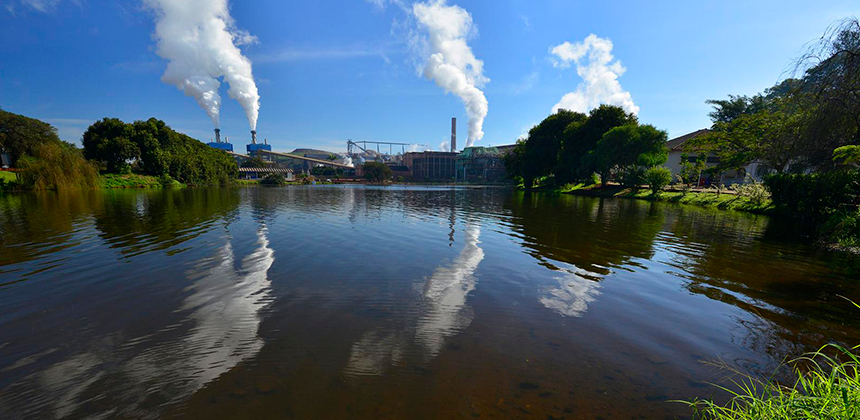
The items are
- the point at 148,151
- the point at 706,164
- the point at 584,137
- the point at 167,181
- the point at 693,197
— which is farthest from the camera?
the point at 167,181

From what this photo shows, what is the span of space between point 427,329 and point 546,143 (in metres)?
65.6

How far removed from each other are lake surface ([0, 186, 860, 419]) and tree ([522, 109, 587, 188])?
5545 centimetres

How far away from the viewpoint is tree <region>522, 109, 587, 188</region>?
209 ft

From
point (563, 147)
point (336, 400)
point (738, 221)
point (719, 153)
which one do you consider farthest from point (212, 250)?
point (563, 147)

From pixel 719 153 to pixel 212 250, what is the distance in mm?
51966

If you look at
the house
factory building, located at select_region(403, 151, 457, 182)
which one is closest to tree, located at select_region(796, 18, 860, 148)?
the house

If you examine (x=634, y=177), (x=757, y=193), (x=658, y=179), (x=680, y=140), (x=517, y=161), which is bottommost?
(x=757, y=193)

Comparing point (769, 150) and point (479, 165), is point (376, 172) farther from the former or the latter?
point (769, 150)

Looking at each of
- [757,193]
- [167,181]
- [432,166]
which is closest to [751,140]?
[757,193]

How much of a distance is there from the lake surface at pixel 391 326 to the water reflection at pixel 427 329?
0.12 feet

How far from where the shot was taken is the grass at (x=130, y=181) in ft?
183

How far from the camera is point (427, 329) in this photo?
5.52 meters

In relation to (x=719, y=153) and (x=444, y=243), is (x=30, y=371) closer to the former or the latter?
(x=444, y=243)

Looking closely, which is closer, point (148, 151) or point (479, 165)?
point (148, 151)
